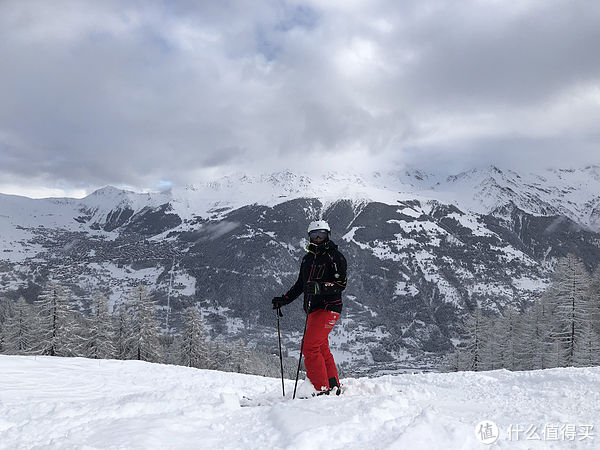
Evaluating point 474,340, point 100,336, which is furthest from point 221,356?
point 474,340

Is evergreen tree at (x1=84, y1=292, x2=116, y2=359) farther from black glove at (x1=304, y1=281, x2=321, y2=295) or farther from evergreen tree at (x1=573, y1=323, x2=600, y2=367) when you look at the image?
evergreen tree at (x1=573, y1=323, x2=600, y2=367)

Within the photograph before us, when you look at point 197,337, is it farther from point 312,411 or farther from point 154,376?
point 312,411

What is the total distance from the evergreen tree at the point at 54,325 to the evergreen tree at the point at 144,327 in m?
5.04

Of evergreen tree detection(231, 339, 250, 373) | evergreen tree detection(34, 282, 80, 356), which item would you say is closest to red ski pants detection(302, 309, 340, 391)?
evergreen tree detection(34, 282, 80, 356)

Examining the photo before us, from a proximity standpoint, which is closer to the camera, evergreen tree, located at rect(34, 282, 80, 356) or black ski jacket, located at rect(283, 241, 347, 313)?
black ski jacket, located at rect(283, 241, 347, 313)

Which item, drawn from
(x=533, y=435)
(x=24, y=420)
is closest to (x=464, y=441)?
(x=533, y=435)

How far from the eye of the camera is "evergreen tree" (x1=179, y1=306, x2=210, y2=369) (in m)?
36.9

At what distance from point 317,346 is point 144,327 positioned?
31274 mm

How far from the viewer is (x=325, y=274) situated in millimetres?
7574

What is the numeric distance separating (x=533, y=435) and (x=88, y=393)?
10439mm

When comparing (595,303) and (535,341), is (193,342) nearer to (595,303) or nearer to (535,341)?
(535,341)

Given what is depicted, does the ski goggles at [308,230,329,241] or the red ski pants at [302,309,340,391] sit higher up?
the ski goggles at [308,230,329,241]

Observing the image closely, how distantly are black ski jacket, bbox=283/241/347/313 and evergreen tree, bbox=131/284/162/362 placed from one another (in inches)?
1205

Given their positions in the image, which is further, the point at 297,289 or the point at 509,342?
the point at 509,342
